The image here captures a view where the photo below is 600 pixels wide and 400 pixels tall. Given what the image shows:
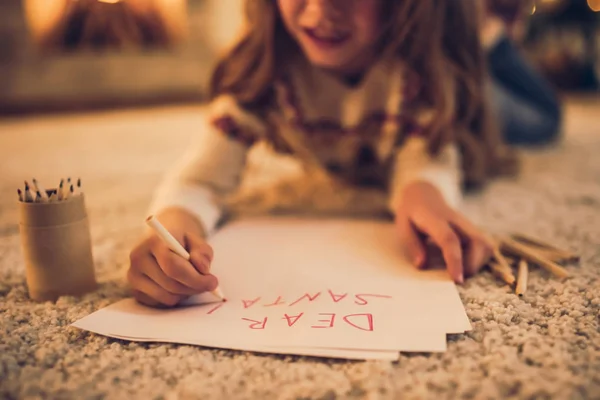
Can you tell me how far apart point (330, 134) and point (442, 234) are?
31 cm

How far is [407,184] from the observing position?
2.14 feet

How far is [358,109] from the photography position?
75 cm

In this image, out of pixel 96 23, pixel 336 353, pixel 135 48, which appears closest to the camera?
pixel 336 353

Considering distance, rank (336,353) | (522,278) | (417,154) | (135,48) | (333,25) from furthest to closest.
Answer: (135,48) → (417,154) → (333,25) → (522,278) → (336,353)

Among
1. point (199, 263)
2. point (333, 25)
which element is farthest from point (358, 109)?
point (199, 263)

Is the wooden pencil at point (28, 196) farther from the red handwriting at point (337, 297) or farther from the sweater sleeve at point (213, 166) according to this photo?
the red handwriting at point (337, 297)

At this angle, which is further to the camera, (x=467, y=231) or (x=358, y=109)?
(x=358, y=109)

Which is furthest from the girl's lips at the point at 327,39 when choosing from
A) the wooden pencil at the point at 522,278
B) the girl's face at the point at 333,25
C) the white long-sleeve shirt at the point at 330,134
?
the wooden pencil at the point at 522,278

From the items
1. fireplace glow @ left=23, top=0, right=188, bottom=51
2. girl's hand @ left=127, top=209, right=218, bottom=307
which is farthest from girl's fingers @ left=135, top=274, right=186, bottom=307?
fireplace glow @ left=23, top=0, right=188, bottom=51

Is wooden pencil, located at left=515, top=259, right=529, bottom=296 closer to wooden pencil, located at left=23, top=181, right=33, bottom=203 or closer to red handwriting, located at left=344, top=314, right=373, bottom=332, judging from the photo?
red handwriting, located at left=344, top=314, right=373, bottom=332

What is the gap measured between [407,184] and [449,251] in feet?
0.55

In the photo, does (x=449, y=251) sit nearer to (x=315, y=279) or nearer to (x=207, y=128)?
(x=315, y=279)

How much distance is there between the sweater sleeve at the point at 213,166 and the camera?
0.61 m

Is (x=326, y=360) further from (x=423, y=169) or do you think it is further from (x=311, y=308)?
(x=423, y=169)
